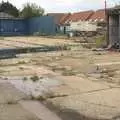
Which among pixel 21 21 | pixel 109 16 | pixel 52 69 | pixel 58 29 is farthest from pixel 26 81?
pixel 21 21

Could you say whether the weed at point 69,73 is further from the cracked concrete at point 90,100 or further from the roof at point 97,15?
the roof at point 97,15

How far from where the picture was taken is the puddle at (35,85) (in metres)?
9.40

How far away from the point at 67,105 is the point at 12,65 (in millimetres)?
7644

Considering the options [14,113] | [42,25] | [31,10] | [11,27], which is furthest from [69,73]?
[31,10]

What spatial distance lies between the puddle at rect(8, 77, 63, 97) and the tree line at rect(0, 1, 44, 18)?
230 feet

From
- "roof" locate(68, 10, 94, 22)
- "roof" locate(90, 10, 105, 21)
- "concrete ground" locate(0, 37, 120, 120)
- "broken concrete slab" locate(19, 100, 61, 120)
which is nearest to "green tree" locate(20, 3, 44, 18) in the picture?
"roof" locate(68, 10, 94, 22)

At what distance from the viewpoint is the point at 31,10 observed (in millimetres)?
84312

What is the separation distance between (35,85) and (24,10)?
2975 inches

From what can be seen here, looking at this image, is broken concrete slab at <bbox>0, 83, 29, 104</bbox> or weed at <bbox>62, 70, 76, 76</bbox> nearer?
broken concrete slab at <bbox>0, 83, 29, 104</bbox>

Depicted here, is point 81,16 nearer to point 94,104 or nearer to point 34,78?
point 34,78

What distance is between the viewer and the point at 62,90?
9.63 metres

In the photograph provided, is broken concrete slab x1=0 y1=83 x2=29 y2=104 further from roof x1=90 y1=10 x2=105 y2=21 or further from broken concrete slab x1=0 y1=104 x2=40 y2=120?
roof x1=90 y1=10 x2=105 y2=21

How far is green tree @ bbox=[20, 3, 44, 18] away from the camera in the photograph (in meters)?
82.1

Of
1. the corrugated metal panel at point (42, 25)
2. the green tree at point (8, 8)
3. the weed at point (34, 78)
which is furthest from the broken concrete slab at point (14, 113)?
the green tree at point (8, 8)
